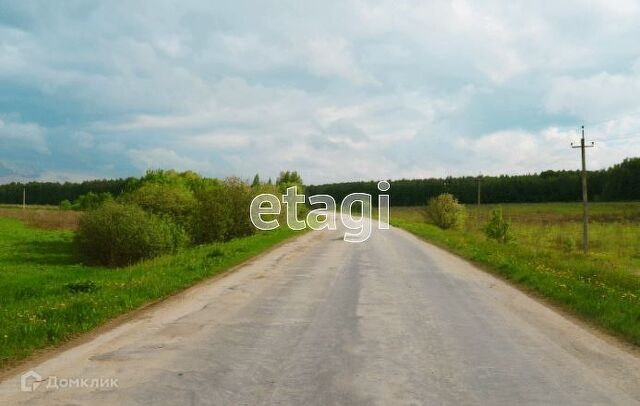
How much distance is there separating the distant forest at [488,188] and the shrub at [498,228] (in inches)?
2090

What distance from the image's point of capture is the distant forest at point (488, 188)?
117 meters

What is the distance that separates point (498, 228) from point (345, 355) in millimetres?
35048

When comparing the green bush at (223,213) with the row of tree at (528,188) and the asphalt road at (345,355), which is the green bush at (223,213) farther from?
the row of tree at (528,188)

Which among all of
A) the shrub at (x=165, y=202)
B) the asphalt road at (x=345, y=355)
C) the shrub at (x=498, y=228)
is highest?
the shrub at (x=165, y=202)

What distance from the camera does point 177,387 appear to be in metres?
5.45

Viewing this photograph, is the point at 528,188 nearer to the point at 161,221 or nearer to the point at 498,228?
the point at 498,228

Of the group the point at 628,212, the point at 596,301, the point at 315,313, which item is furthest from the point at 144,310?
the point at 628,212

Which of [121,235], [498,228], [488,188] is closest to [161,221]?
A: [121,235]

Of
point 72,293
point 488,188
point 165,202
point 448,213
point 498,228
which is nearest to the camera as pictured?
point 72,293

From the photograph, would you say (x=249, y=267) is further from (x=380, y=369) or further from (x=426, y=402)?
(x=426, y=402)

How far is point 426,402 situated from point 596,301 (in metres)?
7.10

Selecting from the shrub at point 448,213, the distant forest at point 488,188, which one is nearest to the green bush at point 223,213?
the shrub at point 448,213

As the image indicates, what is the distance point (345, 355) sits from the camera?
6.72m

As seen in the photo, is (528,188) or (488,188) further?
(488,188)
